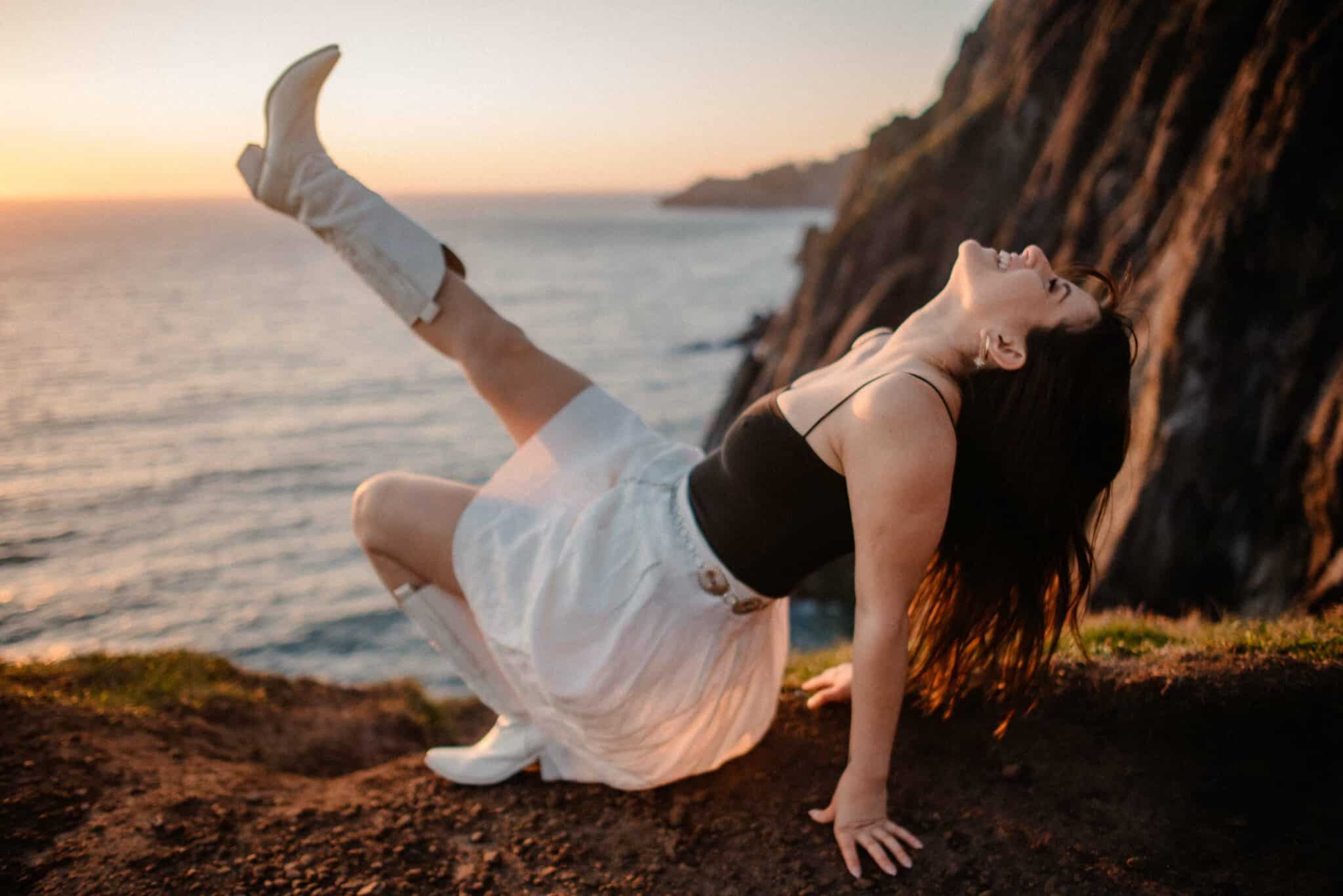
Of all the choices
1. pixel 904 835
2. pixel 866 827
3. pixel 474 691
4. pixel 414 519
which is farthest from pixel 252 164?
pixel 904 835

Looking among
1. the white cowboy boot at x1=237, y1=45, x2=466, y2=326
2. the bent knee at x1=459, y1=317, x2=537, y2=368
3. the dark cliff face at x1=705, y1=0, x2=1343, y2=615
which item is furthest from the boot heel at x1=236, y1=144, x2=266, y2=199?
the dark cliff face at x1=705, y1=0, x2=1343, y2=615

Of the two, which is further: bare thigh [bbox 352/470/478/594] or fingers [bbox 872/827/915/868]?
bare thigh [bbox 352/470/478/594]

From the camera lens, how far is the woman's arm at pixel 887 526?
94.1 inches

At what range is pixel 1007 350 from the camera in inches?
104

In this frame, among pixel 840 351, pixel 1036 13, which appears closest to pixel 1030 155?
pixel 1036 13

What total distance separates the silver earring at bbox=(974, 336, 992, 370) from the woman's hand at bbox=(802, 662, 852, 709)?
4.97 feet

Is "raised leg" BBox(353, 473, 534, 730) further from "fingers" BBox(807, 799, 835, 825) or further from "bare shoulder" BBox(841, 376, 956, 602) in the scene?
"bare shoulder" BBox(841, 376, 956, 602)

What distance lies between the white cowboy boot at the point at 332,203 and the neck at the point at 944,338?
6.75ft

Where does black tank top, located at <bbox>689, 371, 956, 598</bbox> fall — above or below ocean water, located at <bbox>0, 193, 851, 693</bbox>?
above

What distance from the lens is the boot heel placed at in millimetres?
3967

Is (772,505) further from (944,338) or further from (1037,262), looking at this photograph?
(1037,262)

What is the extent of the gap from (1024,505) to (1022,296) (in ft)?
2.34

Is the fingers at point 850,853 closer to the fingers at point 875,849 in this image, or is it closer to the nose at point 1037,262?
the fingers at point 875,849

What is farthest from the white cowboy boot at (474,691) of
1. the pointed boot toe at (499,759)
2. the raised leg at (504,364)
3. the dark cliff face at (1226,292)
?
the dark cliff face at (1226,292)
